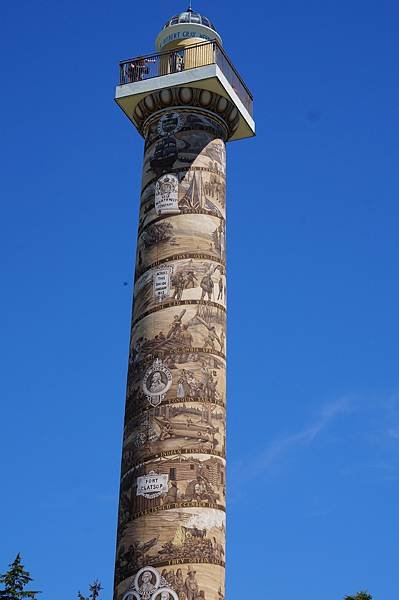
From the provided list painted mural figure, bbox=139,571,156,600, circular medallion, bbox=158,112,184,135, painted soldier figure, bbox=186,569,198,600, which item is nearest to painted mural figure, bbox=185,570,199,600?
painted soldier figure, bbox=186,569,198,600

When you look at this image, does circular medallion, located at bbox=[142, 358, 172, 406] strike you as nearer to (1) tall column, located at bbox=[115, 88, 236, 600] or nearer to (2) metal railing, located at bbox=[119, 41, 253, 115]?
(1) tall column, located at bbox=[115, 88, 236, 600]

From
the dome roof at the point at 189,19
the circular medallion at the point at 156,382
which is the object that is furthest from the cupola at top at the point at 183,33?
the circular medallion at the point at 156,382

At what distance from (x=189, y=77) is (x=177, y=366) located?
17.0 ft

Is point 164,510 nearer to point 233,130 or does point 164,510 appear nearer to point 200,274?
point 200,274

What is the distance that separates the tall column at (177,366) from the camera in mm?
14812

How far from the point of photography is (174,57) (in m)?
18.6

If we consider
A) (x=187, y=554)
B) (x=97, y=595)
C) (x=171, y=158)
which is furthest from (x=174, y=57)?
(x=97, y=595)

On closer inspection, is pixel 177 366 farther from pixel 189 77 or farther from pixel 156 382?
pixel 189 77

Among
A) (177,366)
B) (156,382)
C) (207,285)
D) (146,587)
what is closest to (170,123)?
(207,285)

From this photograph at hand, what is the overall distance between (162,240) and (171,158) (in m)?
1.55

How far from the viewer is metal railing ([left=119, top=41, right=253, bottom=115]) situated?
18391 mm

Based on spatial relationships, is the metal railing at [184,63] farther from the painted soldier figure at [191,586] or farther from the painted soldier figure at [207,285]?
the painted soldier figure at [191,586]

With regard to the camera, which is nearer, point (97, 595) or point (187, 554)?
point (187, 554)

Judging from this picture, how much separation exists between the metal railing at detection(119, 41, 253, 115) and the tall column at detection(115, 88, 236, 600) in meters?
0.62
